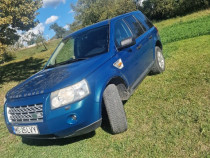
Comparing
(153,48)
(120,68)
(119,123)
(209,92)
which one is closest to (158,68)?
(153,48)

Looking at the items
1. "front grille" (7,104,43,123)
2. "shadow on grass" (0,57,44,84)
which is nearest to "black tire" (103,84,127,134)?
"front grille" (7,104,43,123)

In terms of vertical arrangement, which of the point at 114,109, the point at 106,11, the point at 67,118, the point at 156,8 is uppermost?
the point at 67,118

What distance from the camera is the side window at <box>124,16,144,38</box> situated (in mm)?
4658

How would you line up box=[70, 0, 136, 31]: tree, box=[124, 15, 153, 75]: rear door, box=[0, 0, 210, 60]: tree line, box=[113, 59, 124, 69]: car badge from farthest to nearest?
1. box=[70, 0, 136, 31]: tree
2. box=[0, 0, 210, 60]: tree line
3. box=[124, 15, 153, 75]: rear door
4. box=[113, 59, 124, 69]: car badge

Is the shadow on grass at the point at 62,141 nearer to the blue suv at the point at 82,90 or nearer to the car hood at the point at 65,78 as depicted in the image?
the blue suv at the point at 82,90

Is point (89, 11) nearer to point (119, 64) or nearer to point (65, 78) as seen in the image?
point (119, 64)

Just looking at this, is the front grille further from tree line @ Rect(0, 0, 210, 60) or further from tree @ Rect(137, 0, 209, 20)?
tree @ Rect(137, 0, 209, 20)

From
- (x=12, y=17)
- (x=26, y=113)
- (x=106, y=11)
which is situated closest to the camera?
(x=26, y=113)

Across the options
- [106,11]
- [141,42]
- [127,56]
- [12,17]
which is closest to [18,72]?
[12,17]

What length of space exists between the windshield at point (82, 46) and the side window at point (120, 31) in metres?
0.19

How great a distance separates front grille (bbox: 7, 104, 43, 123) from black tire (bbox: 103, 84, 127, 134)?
0.94 meters

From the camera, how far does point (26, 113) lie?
297 cm

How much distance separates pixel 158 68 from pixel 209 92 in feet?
5.82

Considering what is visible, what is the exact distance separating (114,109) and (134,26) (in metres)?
2.43
